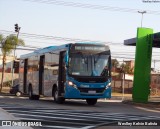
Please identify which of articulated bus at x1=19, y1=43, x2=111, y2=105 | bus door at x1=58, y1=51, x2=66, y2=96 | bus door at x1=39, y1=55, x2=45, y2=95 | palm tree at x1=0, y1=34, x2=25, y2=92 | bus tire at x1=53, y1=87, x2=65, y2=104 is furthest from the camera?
palm tree at x1=0, y1=34, x2=25, y2=92

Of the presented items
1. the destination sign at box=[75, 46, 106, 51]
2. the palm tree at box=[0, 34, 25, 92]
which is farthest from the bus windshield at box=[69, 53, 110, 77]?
the palm tree at box=[0, 34, 25, 92]

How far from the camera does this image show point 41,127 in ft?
41.5

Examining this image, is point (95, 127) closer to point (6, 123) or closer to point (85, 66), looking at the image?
point (6, 123)

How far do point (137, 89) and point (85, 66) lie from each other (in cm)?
784

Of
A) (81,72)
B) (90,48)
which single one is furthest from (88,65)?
(90,48)

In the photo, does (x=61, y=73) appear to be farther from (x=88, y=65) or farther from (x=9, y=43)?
(x=9, y=43)

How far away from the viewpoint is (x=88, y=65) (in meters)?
23.5

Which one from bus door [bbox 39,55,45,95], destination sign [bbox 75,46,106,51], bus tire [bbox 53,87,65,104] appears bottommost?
bus tire [bbox 53,87,65,104]

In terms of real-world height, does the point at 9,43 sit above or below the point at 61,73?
above

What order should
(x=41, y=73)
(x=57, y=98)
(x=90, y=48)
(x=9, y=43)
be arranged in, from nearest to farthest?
(x=90, y=48)
(x=57, y=98)
(x=41, y=73)
(x=9, y=43)

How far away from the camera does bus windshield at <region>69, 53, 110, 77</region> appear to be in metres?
23.4

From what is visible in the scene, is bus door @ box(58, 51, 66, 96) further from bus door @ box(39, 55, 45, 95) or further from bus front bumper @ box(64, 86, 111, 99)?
bus door @ box(39, 55, 45, 95)

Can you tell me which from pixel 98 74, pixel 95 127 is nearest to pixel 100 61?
pixel 98 74

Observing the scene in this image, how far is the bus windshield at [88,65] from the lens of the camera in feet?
76.6
